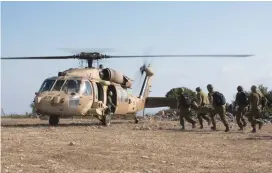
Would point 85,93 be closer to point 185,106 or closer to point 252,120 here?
point 185,106

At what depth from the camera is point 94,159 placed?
7246mm

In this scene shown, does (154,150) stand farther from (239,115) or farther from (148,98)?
(148,98)

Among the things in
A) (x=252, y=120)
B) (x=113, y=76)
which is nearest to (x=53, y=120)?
(x=113, y=76)

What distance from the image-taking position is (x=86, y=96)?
51.9 feet

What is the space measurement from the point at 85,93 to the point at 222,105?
485cm

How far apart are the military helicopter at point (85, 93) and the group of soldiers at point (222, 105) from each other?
2830 millimetres

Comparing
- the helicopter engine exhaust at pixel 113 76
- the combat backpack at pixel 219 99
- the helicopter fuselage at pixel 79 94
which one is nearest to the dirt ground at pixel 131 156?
the helicopter fuselage at pixel 79 94

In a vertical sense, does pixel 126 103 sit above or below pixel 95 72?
below

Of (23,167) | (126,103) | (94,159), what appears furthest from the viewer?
(126,103)

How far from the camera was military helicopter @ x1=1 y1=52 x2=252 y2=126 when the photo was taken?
14812mm

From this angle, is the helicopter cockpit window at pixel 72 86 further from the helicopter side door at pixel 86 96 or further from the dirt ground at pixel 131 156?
the dirt ground at pixel 131 156

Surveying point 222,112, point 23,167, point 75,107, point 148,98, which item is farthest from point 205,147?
point 148,98

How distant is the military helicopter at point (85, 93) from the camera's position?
14.8 meters

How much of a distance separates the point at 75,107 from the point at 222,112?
5.05 meters
